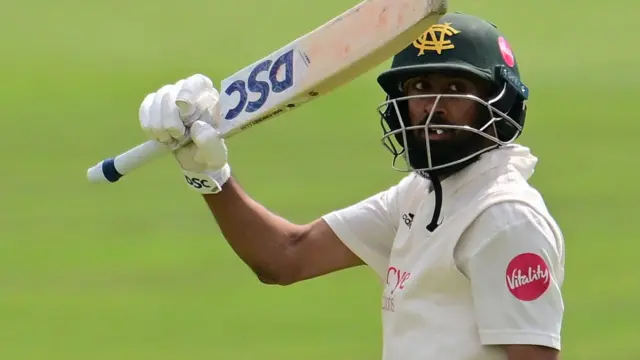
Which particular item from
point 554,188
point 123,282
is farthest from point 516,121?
point 554,188

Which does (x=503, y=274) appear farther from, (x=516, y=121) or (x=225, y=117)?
(x=225, y=117)

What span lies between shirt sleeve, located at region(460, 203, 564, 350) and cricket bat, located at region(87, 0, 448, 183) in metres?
0.45

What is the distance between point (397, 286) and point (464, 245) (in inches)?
7.9

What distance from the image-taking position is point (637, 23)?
9.66 metres

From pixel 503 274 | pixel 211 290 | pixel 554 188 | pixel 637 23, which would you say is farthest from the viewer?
pixel 637 23

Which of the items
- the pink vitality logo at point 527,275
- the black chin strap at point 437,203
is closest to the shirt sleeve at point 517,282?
the pink vitality logo at point 527,275

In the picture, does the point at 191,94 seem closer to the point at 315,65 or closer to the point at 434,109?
the point at 315,65

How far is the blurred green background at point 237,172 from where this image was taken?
554 cm

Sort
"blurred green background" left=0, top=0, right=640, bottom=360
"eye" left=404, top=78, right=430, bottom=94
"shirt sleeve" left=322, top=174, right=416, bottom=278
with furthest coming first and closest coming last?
"blurred green background" left=0, top=0, right=640, bottom=360
"shirt sleeve" left=322, top=174, right=416, bottom=278
"eye" left=404, top=78, right=430, bottom=94

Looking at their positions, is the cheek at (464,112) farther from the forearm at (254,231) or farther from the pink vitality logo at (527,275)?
Result: the forearm at (254,231)

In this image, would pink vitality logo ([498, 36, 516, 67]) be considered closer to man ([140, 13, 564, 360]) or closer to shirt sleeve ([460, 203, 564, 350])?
man ([140, 13, 564, 360])

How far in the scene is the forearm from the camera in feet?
10.3

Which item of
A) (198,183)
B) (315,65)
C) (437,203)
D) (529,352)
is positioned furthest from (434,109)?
(198,183)

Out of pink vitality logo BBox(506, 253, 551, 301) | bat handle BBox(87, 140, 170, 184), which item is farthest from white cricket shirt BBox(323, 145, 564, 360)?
bat handle BBox(87, 140, 170, 184)
